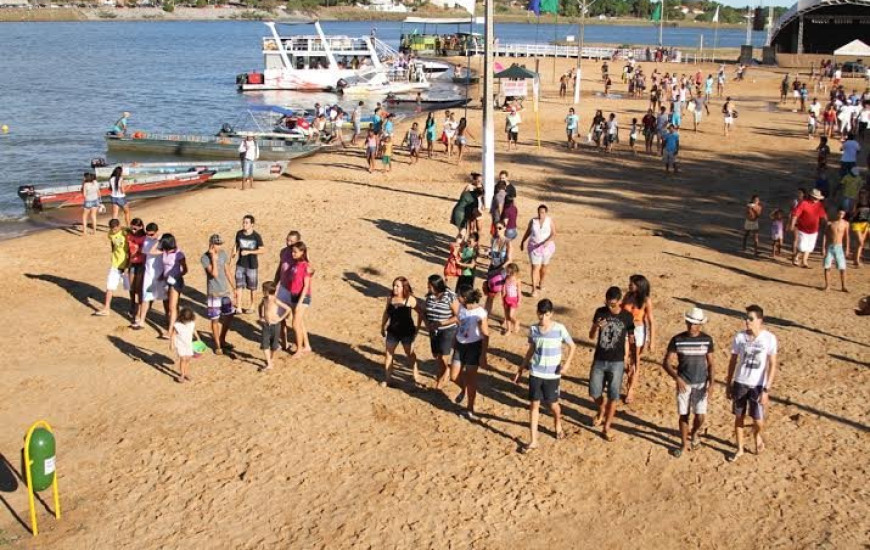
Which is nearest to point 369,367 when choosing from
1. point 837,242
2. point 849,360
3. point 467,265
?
point 467,265

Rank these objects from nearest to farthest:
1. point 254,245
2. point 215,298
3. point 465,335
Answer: point 465,335 < point 215,298 < point 254,245

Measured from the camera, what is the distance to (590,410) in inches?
414

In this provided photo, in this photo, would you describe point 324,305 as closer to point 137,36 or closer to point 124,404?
point 124,404

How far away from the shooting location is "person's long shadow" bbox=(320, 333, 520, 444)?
10.6m

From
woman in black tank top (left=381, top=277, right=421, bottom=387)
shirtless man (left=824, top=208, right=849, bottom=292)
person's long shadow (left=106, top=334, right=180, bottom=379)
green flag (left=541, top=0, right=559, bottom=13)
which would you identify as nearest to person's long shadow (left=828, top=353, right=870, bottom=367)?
shirtless man (left=824, top=208, right=849, bottom=292)

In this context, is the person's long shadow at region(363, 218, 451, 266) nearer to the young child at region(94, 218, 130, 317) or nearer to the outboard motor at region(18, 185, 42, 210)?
the young child at region(94, 218, 130, 317)

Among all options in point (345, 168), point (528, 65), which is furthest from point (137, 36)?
point (345, 168)

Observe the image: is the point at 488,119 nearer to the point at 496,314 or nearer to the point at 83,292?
the point at 496,314

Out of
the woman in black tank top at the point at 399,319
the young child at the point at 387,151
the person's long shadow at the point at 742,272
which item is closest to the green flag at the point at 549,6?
the young child at the point at 387,151

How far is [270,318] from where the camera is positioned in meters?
11.4

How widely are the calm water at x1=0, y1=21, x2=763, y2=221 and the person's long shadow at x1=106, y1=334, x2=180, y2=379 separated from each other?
1274cm

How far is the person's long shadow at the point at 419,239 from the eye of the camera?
1684cm

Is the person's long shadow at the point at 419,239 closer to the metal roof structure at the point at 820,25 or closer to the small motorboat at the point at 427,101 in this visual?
the small motorboat at the point at 427,101

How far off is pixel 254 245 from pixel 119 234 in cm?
218
